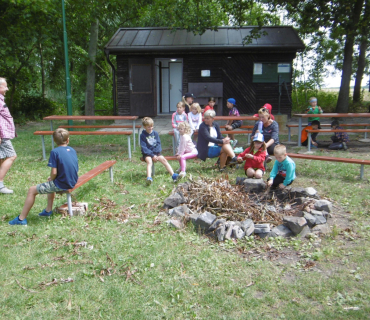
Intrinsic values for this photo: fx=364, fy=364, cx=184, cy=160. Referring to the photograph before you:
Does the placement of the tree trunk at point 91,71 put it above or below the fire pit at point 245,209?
above

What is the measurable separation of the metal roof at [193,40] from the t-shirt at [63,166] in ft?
35.6

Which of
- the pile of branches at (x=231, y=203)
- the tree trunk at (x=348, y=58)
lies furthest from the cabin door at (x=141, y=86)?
the pile of branches at (x=231, y=203)

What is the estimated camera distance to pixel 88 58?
48.4 ft

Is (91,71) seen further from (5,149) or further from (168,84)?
(5,149)

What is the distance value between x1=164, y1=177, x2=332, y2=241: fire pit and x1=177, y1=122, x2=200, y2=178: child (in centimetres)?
101

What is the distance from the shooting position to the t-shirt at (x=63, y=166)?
430cm

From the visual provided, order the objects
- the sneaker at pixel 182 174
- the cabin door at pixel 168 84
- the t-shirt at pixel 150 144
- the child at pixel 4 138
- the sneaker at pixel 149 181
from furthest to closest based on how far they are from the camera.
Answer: the cabin door at pixel 168 84
the t-shirt at pixel 150 144
the sneaker at pixel 182 174
the sneaker at pixel 149 181
the child at pixel 4 138

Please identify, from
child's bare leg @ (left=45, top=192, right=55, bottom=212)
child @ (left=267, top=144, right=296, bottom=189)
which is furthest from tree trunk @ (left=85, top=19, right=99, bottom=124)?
child @ (left=267, top=144, right=296, bottom=189)

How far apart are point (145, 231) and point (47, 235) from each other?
1086 millimetres

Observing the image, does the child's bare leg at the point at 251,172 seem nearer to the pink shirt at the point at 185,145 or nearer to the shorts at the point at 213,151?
the shorts at the point at 213,151

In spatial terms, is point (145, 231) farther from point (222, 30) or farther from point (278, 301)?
point (222, 30)

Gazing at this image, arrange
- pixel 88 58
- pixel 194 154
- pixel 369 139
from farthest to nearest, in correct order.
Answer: pixel 88 58 → pixel 369 139 → pixel 194 154

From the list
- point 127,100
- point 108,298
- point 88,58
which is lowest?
point 108,298

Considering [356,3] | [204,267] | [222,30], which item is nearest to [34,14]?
[222,30]
